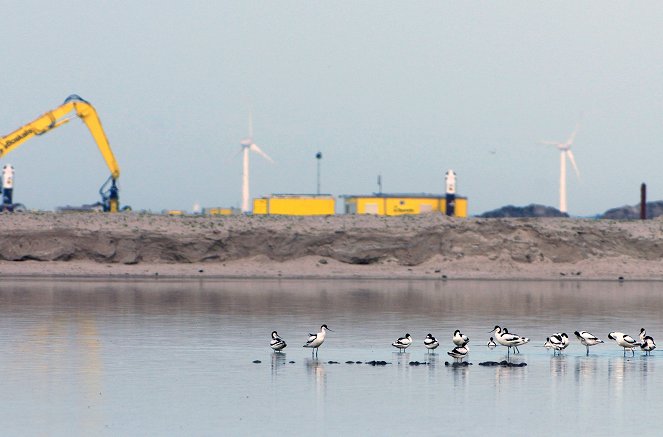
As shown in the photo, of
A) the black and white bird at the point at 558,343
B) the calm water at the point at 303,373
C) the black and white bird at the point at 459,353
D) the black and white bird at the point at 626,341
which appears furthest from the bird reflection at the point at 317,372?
the black and white bird at the point at 626,341

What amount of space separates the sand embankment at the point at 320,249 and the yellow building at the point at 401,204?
25.6 meters

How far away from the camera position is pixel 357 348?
3375 centimetres

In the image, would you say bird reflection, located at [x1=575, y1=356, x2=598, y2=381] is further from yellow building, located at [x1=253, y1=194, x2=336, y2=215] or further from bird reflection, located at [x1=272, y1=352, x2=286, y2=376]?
yellow building, located at [x1=253, y1=194, x2=336, y2=215]

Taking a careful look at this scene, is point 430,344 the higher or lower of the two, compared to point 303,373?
higher

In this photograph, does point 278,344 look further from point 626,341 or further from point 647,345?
point 647,345

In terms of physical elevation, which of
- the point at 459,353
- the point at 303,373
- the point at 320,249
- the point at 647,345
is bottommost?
the point at 303,373

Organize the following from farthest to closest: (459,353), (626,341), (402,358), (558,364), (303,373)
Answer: (626,341) < (402,358) < (459,353) < (558,364) < (303,373)

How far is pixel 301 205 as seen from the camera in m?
121

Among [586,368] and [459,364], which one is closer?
[586,368]

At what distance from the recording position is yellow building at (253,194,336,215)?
395 ft

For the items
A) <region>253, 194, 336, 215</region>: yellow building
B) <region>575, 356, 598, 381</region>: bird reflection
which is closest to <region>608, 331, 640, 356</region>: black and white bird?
<region>575, 356, 598, 381</region>: bird reflection

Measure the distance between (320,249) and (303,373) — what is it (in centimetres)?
6036

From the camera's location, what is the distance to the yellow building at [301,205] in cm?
12044

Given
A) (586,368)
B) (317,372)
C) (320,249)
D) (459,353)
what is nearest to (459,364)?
(459,353)
